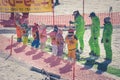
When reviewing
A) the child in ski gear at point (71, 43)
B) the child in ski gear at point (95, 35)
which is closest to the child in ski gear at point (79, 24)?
the child in ski gear at point (95, 35)

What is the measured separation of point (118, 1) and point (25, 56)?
16233 millimetres

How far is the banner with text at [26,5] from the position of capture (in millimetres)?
20047

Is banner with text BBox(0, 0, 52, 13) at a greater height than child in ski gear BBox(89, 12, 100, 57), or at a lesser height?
greater

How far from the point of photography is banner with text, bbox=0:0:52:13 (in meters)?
20.0

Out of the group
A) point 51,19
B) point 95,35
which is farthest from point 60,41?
point 51,19

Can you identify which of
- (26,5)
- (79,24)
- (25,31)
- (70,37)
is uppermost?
(26,5)

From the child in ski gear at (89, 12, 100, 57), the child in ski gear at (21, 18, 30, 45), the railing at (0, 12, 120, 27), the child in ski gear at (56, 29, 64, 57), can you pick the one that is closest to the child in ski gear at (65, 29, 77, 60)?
the child in ski gear at (56, 29, 64, 57)

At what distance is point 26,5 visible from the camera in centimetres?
2067

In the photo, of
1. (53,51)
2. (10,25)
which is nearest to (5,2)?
(10,25)

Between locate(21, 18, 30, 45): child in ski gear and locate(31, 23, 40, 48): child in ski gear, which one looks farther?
locate(21, 18, 30, 45): child in ski gear

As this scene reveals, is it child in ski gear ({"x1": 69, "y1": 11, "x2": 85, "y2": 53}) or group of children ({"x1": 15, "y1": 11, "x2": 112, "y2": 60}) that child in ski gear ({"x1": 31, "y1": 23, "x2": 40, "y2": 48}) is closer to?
group of children ({"x1": 15, "y1": 11, "x2": 112, "y2": 60})

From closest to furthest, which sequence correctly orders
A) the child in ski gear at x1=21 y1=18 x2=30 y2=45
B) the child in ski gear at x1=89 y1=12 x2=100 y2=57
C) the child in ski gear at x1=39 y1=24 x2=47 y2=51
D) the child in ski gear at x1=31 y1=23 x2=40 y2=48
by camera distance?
the child in ski gear at x1=89 y1=12 x2=100 y2=57 → the child in ski gear at x1=39 y1=24 x2=47 y2=51 → the child in ski gear at x1=31 y1=23 x2=40 y2=48 → the child in ski gear at x1=21 y1=18 x2=30 y2=45

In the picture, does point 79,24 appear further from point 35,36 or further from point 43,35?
point 35,36

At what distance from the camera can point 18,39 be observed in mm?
19359
